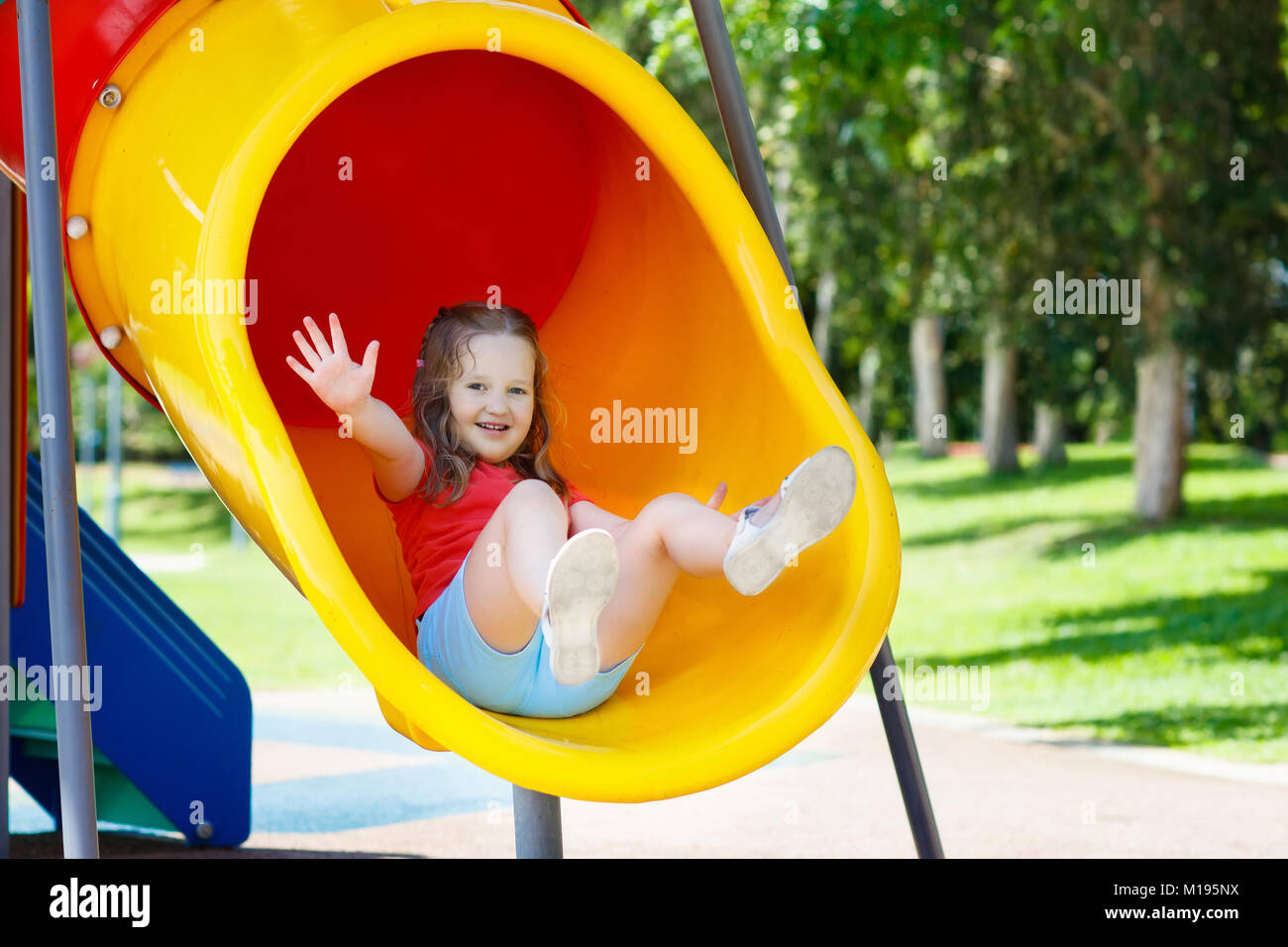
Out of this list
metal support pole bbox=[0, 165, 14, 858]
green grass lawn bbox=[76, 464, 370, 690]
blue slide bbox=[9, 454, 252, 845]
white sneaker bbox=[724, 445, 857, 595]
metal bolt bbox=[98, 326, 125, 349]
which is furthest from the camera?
green grass lawn bbox=[76, 464, 370, 690]

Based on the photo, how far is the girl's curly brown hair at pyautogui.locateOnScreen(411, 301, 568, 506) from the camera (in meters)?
3.10

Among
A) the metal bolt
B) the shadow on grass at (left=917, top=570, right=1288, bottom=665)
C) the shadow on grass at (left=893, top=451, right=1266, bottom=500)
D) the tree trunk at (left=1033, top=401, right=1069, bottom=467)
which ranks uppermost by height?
the tree trunk at (left=1033, top=401, right=1069, bottom=467)

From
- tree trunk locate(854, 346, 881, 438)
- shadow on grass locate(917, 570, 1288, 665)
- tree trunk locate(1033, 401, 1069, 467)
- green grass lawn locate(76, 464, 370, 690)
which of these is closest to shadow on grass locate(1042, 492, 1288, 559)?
shadow on grass locate(917, 570, 1288, 665)

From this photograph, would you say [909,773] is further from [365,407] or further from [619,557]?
[365,407]

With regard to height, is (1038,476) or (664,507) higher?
(1038,476)

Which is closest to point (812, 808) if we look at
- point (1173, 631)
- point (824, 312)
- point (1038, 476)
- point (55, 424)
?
point (55, 424)

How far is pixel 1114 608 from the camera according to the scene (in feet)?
33.5

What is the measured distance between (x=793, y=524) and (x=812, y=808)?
106 inches

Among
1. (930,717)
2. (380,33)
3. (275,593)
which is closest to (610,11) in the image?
(275,593)

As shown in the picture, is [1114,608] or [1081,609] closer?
[1114,608]

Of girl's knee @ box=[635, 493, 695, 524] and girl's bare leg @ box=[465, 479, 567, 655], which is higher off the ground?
girl's knee @ box=[635, 493, 695, 524]

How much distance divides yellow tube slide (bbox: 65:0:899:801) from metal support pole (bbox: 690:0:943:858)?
13cm

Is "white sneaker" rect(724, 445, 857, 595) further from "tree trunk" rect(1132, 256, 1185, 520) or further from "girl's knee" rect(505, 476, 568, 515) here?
"tree trunk" rect(1132, 256, 1185, 520)

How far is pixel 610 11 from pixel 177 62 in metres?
14.2
